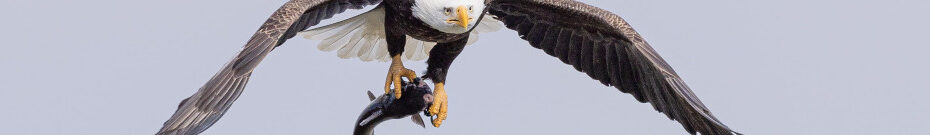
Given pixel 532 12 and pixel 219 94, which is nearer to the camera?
pixel 219 94

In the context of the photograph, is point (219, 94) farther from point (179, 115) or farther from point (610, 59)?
point (610, 59)

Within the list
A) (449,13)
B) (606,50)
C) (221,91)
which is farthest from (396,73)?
(221,91)

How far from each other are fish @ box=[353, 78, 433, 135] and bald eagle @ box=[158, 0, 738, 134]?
45 millimetres

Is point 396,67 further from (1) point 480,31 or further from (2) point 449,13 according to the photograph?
(1) point 480,31

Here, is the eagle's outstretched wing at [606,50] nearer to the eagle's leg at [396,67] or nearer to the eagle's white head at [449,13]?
the eagle's white head at [449,13]

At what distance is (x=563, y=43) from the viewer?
5469 mm

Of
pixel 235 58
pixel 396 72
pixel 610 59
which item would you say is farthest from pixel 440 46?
pixel 235 58

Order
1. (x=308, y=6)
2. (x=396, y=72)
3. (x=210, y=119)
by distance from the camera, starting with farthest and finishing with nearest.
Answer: (x=396, y=72), (x=308, y=6), (x=210, y=119)

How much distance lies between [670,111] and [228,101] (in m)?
1.46

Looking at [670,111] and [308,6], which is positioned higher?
[308,6]

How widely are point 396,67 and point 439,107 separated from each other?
197 millimetres

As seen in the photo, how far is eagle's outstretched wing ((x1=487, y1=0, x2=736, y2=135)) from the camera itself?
505cm

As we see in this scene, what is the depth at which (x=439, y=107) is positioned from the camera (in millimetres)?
5207

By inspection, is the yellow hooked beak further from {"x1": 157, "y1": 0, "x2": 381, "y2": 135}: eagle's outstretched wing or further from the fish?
{"x1": 157, "y1": 0, "x2": 381, "y2": 135}: eagle's outstretched wing
